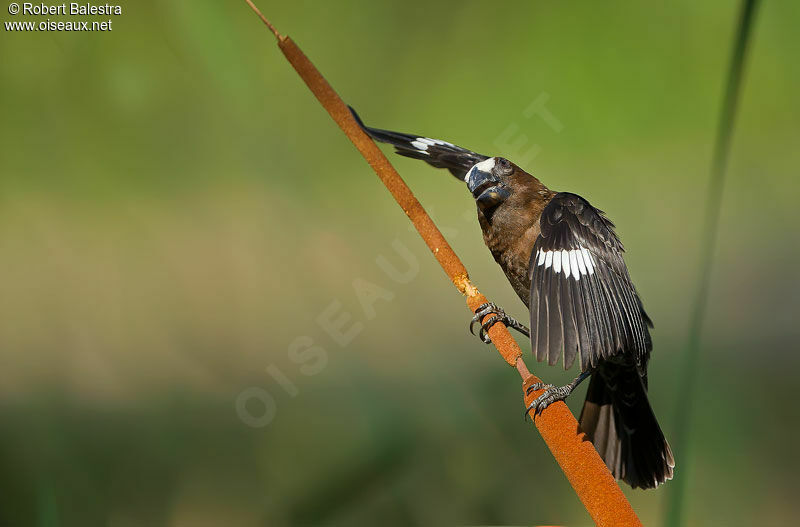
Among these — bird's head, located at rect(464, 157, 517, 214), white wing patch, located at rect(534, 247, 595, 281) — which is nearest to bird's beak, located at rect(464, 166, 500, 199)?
bird's head, located at rect(464, 157, 517, 214)

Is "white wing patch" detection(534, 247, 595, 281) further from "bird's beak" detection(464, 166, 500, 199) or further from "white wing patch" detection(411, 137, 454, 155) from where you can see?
"white wing patch" detection(411, 137, 454, 155)

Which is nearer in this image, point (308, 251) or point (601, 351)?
point (601, 351)

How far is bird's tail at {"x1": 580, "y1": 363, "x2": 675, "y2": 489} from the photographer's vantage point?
68cm

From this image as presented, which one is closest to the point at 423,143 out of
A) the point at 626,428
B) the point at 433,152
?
the point at 433,152

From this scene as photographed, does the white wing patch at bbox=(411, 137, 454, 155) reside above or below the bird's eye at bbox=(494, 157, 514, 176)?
above

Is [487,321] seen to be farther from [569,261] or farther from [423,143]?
[423,143]

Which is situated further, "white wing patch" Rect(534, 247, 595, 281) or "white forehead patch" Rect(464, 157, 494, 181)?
"white forehead patch" Rect(464, 157, 494, 181)

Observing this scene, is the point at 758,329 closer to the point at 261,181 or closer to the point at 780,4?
the point at 780,4

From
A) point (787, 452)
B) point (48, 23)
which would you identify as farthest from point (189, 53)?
point (787, 452)

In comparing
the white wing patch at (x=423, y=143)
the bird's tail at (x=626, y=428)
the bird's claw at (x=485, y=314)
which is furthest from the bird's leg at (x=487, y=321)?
the white wing patch at (x=423, y=143)

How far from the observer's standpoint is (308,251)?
3.20 ft

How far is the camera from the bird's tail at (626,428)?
0.68 metres

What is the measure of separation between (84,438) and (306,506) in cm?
31

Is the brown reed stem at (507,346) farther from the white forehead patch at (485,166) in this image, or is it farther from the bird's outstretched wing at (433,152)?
the bird's outstretched wing at (433,152)
